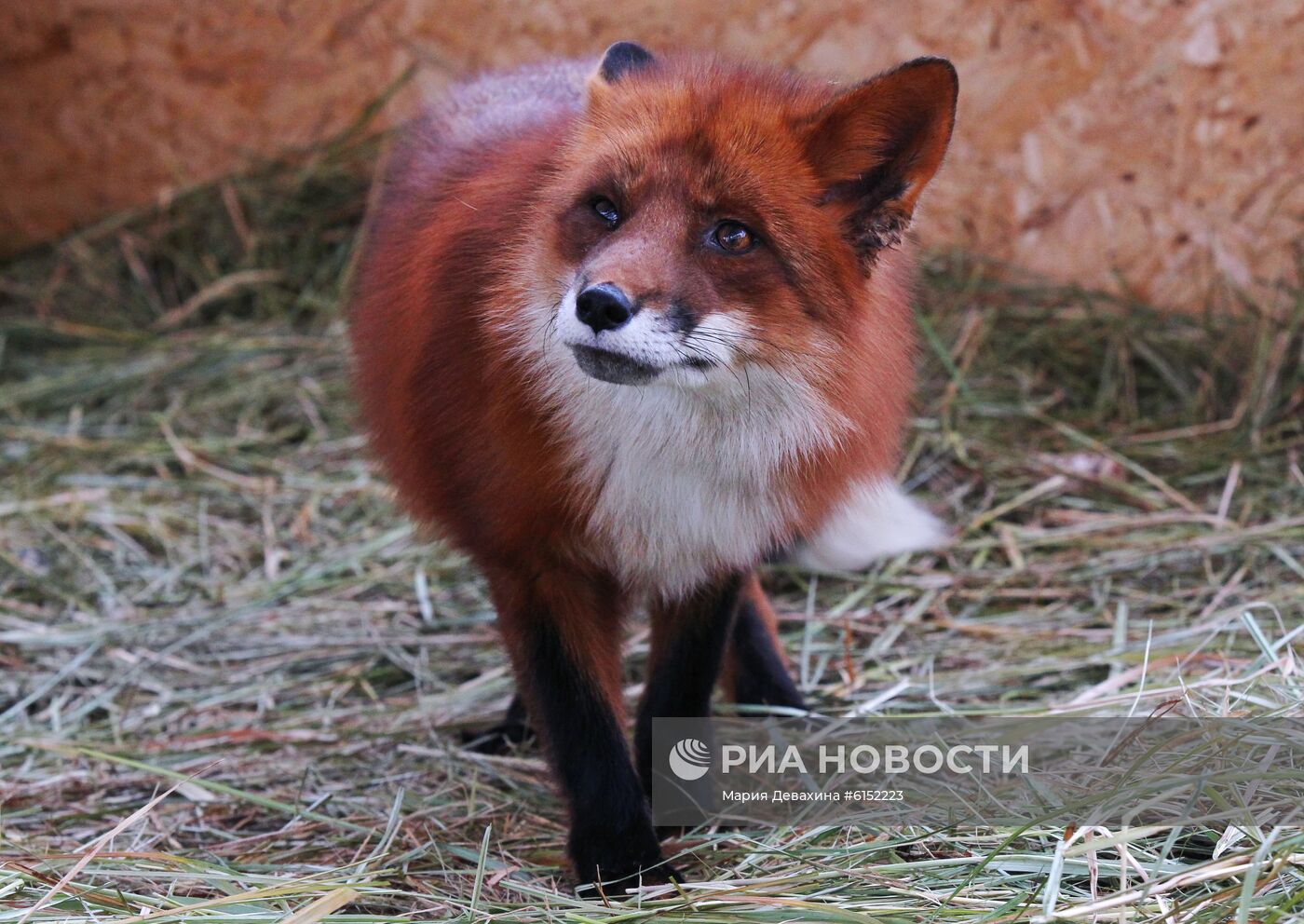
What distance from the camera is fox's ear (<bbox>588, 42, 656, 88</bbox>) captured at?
3.39m

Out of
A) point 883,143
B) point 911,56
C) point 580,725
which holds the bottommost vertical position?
point 580,725

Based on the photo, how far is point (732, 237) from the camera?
306 centimetres

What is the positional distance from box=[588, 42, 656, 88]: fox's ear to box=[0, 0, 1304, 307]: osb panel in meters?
2.29

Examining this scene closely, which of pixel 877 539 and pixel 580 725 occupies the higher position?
pixel 877 539

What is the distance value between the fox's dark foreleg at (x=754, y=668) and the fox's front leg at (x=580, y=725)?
94cm

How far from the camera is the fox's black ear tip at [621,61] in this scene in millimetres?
3412

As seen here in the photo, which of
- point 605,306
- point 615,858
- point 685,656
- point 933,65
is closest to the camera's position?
point 605,306

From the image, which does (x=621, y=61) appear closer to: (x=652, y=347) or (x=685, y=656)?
(x=652, y=347)

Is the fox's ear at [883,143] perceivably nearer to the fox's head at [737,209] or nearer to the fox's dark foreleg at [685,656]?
the fox's head at [737,209]

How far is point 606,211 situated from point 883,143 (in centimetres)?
68

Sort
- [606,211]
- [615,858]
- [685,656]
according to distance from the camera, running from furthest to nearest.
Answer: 1. [685,656]
2. [615,858]
3. [606,211]

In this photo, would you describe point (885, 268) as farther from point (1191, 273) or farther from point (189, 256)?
point (189, 256)

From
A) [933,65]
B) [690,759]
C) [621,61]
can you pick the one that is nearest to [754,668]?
[690,759]

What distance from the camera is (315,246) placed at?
24.3 feet
